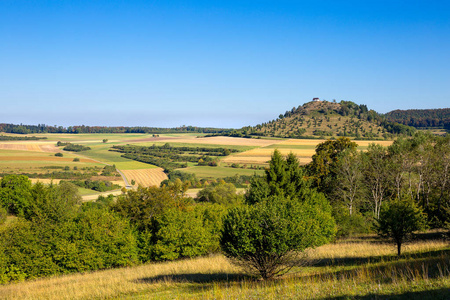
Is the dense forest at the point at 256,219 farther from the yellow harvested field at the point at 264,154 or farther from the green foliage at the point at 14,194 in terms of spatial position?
the yellow harvested field at the point at 264,154

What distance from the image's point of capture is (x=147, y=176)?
11925 centimetres

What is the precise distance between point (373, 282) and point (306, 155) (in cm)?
10370

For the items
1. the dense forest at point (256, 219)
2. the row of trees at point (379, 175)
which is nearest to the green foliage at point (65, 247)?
the dense forest at point (256, 219)

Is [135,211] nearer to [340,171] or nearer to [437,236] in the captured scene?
[340,171]

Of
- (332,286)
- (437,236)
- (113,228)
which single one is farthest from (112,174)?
(332,286)

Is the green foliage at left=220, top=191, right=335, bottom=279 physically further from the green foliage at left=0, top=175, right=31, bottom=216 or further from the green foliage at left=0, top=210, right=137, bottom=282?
the green foliage at left=0, top=175, right=31, bottom=216

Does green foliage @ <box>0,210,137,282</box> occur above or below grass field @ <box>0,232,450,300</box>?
below

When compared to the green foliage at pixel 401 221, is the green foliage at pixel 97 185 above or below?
below

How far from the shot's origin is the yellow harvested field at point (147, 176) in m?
109

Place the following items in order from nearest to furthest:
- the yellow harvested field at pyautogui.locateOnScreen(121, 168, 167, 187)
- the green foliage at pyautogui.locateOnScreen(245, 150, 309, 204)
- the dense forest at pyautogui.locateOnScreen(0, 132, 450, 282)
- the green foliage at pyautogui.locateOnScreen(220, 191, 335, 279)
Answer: the green foliage at pyautogui.locateOnScreen(220, 191, 335, 279) < the dense forest at pyautogui.locateOnScreen(0, 132, 450, 282) < the green foliage at pyautogui.locateOnScreen(245, 150, 309, 204) < the yellow harvested field at pyautogui.locateOnScreen(121, 168, 167, 187)

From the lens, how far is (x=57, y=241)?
117 feet

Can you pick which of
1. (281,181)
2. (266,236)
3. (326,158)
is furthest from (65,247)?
(326,158)

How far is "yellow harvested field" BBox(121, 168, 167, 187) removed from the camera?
10916 cm

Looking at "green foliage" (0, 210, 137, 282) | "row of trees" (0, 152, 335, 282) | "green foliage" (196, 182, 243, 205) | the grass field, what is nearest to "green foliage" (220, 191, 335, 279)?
the grass field
